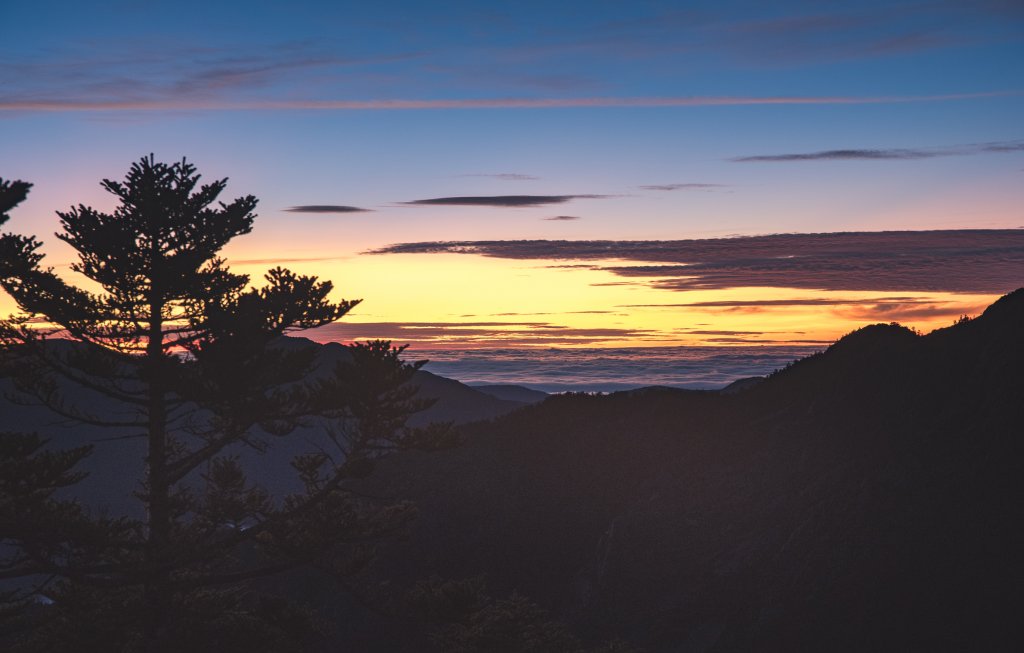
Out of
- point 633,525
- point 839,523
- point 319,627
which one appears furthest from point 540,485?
point 839,523

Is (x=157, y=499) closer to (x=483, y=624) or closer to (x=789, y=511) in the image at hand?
(x=483, y=624)

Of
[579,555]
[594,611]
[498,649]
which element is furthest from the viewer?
[579,555]

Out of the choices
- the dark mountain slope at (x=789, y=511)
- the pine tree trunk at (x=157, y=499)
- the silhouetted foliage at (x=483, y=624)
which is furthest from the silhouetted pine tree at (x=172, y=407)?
the dark mountain slope at (x=789, y=511)

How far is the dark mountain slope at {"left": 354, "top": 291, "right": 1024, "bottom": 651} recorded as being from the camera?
20344 millimetres

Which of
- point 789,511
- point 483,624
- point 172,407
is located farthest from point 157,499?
point 789,511

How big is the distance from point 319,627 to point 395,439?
6.51m

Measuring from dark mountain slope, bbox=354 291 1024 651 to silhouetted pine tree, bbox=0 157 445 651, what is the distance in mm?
7309

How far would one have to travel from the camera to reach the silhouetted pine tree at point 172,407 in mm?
23719

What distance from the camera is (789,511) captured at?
25453 mm

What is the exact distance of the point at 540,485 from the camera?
38.1 meters

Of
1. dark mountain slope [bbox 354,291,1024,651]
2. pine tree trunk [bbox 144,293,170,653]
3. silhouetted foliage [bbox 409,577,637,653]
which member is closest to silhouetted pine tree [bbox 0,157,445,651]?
pine tree trunk [bbox 144,293,170,653]

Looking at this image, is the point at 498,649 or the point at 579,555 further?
the point at 579,555

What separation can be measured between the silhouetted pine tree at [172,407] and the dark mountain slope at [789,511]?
731cm

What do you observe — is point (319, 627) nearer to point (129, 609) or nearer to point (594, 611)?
point (129, 609)
